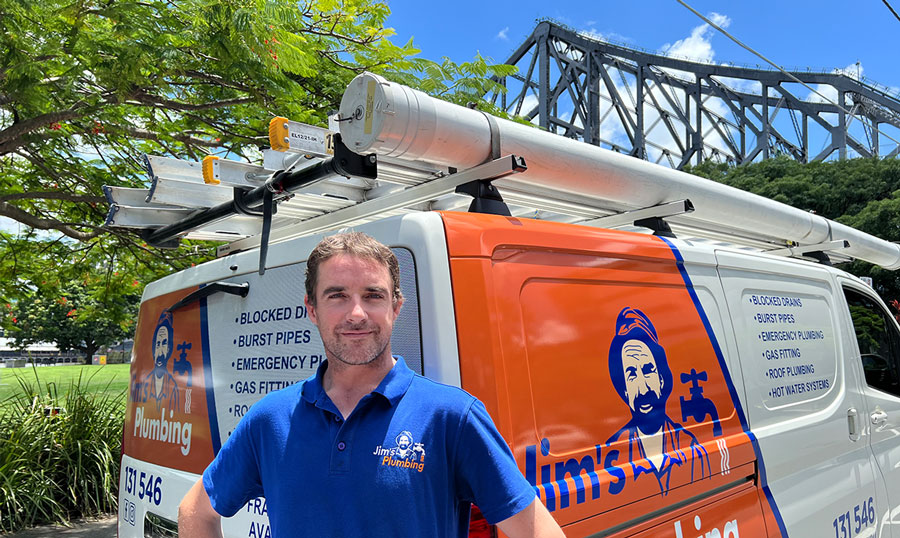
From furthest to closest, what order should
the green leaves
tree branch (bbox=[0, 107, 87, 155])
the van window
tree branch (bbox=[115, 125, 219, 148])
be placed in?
the green leaves, tree branch (bbox=[115, 125, 219, 148]), tree branch (bbox=[0, 107, 87, 155]), the van window

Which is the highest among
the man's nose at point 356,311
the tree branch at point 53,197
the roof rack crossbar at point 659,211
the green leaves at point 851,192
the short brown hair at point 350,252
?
the green leaves at point 851,192

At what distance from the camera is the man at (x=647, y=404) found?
2.18m

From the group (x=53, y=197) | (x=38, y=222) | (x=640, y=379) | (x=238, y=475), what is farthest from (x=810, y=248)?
(x=38, y=222)

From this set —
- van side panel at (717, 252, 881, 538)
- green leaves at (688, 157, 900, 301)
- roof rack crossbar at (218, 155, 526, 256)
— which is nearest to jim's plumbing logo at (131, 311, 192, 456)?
roof rack crossbar at (218, 155, 526, 256)

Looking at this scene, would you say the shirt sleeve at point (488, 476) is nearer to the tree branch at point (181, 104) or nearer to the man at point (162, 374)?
the man at point (162, 374)

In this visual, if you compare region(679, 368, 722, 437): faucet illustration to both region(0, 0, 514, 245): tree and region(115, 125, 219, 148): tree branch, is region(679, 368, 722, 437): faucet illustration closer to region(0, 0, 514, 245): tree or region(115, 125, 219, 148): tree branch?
region(0, 0, 514, 245): tree

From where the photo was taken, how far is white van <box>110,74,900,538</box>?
1.90 metres

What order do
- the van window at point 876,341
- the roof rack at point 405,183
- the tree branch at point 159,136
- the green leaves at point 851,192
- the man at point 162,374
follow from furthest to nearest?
the green leaves at point 851,192 → the tree branch at point 159,136 → the van window at point 876,341 → the man at point 162,374 → the roof rack at point 405,183

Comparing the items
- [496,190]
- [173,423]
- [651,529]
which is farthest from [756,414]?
[173,423]

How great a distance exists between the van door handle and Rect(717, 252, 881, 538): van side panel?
1 cm

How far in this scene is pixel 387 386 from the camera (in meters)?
1.45

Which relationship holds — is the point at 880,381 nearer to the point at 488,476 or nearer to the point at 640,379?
the point at 640,379

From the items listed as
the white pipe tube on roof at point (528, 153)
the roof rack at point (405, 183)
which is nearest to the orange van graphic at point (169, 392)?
the roof rack at point (405, 183)

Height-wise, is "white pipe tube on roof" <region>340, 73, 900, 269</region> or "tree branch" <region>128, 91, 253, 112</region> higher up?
"tree branch" <region>128, 91, 253, 112</region>
